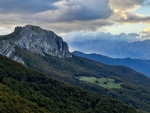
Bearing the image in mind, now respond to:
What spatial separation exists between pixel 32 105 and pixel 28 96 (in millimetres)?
23145

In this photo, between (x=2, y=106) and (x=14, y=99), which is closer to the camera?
(x=2, y=106)

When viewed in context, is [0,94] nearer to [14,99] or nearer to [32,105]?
[14,99]

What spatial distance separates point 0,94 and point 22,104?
51.2 ft

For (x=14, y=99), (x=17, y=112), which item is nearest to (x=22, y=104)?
(x=14, y=99)

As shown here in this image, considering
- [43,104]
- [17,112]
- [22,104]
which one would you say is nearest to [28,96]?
[43,104]

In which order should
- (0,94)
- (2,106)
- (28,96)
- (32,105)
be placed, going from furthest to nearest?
(28,96) < (32,105) < (0,94) < (2,106)

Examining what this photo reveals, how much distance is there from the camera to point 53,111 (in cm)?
19838

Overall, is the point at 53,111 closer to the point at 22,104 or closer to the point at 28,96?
the point at 28,96

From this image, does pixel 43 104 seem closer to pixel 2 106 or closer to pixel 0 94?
pixel 0 94

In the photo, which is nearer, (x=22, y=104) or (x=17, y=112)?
(x=17, y=112)

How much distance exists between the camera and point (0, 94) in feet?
518

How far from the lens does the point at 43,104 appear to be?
198750 millimetres

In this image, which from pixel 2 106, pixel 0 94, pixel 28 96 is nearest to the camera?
pixel 2 106

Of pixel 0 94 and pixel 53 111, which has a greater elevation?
pixel 0 94
